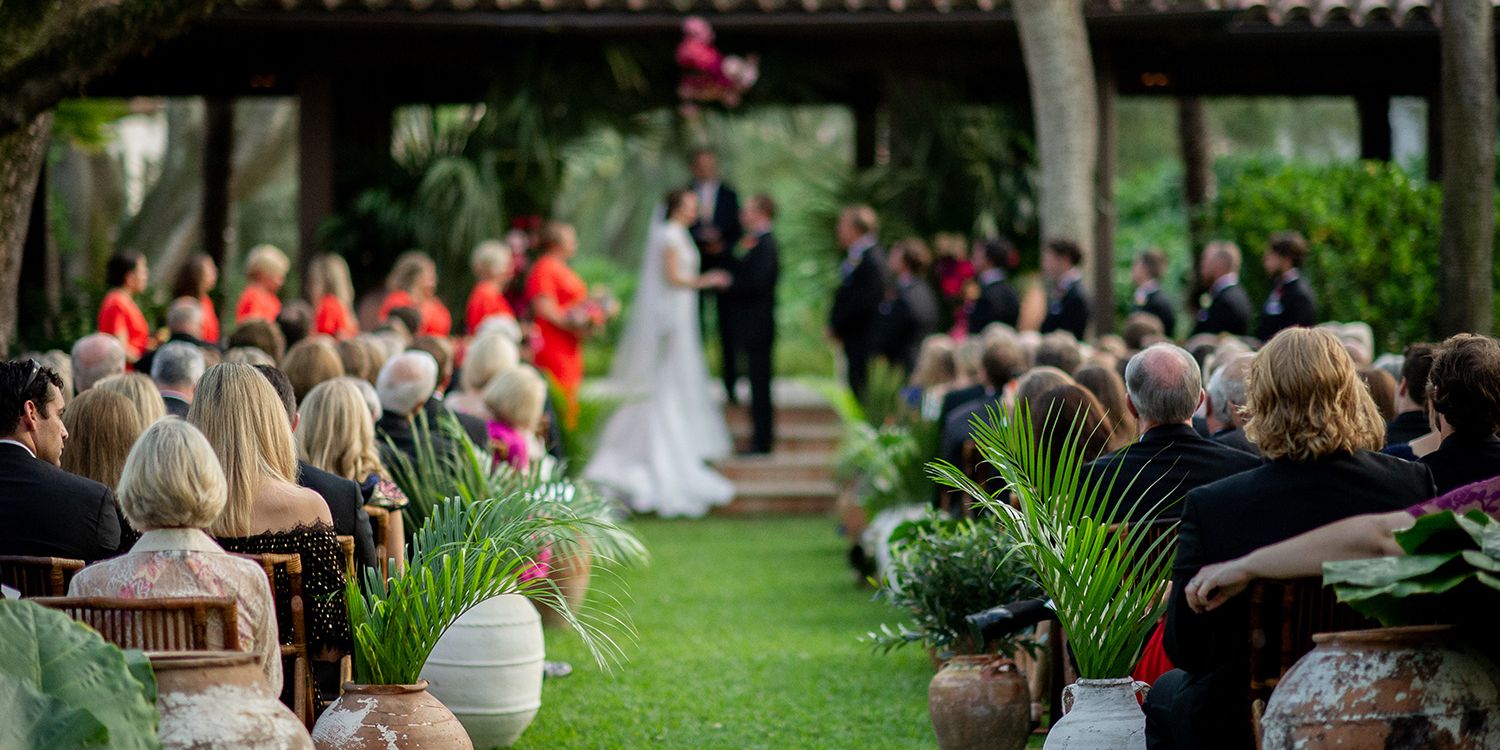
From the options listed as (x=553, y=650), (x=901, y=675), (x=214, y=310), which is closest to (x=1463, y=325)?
(x=901, y=675)

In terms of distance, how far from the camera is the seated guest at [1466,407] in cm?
500

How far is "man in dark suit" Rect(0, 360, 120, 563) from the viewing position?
507 centimetres

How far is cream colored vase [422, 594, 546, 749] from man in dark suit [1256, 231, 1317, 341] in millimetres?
6881

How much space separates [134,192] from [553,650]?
24940 millimetres

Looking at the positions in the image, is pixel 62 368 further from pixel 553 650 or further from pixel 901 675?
pixel 901 675

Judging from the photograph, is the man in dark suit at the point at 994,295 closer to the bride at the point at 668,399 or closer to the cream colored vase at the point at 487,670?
the bride at the point at 668,399

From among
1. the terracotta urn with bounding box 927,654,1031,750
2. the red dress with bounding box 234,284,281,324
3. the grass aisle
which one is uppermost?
the red dress with bounding box 234,284,281,324

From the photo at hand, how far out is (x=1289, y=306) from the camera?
38.2 feet

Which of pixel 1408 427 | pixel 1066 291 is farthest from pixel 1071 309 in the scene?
Answer: pixel 1408 427

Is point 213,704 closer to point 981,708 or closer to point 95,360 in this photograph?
point 981,708

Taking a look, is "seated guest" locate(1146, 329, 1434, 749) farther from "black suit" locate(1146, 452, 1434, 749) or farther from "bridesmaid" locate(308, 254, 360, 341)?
"bridesmaid" locate(308, 254, 360, 341)

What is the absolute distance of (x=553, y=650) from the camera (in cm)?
845

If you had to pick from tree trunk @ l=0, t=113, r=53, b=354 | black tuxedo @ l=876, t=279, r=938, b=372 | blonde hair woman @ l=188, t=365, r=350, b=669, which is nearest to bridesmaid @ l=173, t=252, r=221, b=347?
tree trunk @ l=0, t=113, r=53, b=354

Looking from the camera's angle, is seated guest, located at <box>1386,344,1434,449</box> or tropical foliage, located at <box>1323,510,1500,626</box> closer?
tropical foliage, located at <box>1323,510,1500,626</box>
